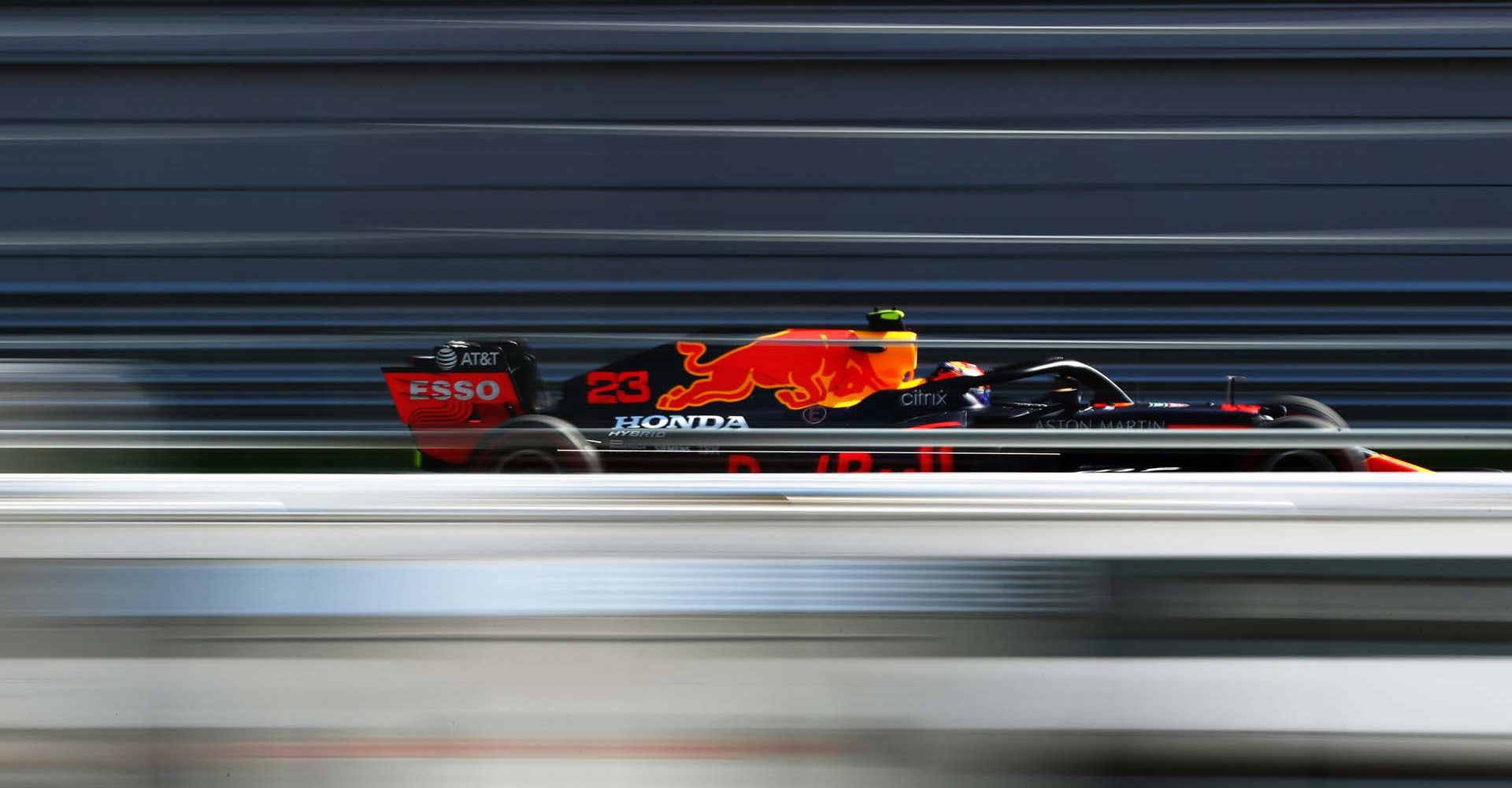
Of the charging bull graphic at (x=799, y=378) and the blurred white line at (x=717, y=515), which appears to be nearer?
the blurred white line at (x=717, y=515)

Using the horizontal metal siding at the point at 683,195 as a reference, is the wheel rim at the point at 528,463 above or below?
below

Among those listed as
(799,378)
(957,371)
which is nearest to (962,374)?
(957,371)

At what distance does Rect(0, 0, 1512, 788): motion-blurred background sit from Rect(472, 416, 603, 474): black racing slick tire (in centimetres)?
9

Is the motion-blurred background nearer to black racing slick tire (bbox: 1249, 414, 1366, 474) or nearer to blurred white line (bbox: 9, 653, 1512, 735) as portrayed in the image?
blurred white line (bbox: 9, 653, 1512, 735)

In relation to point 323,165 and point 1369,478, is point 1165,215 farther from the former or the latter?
point 323,165

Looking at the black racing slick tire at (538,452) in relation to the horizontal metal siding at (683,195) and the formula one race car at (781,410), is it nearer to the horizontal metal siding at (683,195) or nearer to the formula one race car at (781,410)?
the formula one race car at (781,410)

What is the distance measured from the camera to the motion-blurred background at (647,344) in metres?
1.50

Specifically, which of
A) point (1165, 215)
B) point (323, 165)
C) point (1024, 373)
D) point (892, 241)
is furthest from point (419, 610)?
point (1024, 373)

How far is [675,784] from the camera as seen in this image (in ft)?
5.07

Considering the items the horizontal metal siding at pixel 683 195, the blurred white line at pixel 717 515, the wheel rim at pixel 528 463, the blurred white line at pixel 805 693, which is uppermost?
the horizontal metal siding at pixel 683 195

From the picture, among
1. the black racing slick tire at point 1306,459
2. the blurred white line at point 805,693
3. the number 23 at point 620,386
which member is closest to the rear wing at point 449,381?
the blurred white line at point 805,693

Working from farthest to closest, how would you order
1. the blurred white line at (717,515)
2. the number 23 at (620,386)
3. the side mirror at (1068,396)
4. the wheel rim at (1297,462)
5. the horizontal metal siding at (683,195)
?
1. the side mirror at (1068,396)
2. the number 23 at (620,386)
3. the wheel rim at (1297,462)
4. the horizontal metal siding at (683,195)
5. the blurred white line at (717,515)

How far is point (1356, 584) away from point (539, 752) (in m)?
0.86

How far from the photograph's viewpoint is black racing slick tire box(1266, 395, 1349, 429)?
1868 millimetres
